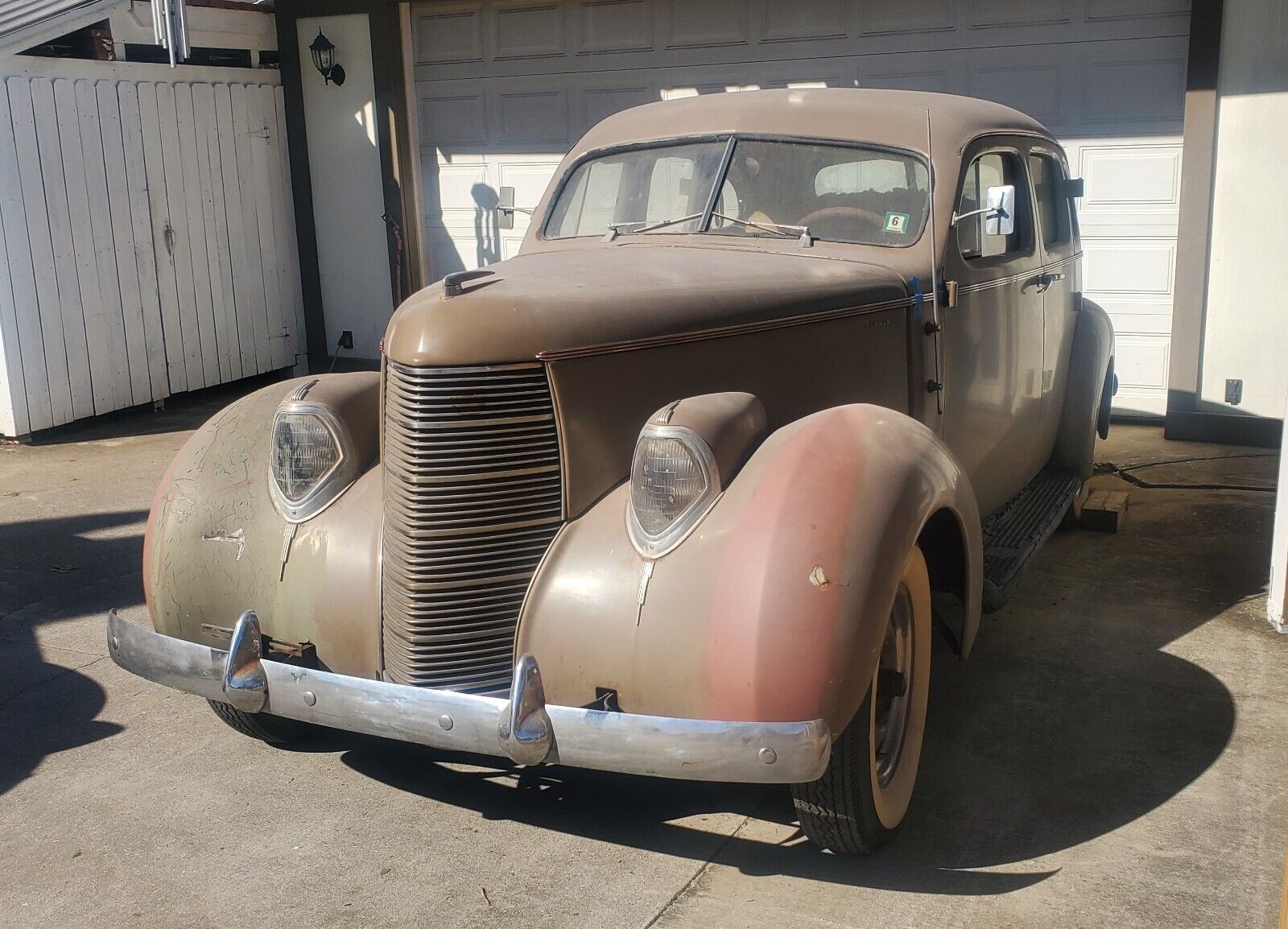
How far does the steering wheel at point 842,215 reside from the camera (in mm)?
4480

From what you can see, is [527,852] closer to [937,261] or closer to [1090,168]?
[937,261]

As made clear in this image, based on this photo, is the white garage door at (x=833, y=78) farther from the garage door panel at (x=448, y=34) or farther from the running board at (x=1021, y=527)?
the running board at (x=1021, y=527)

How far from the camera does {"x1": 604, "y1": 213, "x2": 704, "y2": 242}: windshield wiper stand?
4523 mm

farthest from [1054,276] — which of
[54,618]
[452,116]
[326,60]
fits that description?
[326,60]

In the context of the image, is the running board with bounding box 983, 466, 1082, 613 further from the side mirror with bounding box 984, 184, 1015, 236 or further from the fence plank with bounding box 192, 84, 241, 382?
the fence plank with bounding box 192, 84, 241, 382

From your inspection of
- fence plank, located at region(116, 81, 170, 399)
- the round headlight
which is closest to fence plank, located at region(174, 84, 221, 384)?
fence plank, located at region(116, 81, 170, 399)

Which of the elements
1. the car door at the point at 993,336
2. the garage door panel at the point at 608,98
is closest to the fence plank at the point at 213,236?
the garage door panel at the point at 608,98

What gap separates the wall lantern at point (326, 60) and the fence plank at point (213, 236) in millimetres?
909

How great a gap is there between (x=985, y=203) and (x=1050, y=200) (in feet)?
3.12

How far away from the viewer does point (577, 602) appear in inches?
124

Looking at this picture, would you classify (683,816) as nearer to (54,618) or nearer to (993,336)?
(993,336)

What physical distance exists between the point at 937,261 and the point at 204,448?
2.51m

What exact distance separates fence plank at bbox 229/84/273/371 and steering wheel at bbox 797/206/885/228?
7016 mm

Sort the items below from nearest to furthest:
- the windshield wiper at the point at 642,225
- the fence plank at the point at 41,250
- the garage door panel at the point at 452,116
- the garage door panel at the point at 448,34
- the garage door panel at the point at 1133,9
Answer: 1. the windshield wiper at the point at 642,225
2. the garage door panel at the point at 1133,9
3. the fence plank at the point at 41,250
4. the garage door panel at the point at 448,34
5. the garage door panel at the point at 452,116
